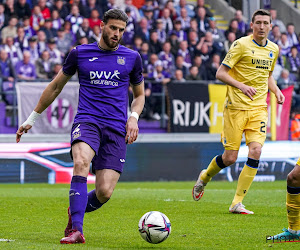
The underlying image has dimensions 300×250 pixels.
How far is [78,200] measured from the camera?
244 inches

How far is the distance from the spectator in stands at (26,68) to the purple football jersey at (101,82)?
32.2ft

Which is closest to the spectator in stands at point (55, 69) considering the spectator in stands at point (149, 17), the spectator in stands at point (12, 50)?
the spectator in stands at point (12, 50)

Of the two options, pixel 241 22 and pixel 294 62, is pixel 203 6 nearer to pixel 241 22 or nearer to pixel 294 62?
→ pixel 241 22

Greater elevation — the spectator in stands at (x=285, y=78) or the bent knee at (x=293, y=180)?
the bent knee at (x=293, y=180)

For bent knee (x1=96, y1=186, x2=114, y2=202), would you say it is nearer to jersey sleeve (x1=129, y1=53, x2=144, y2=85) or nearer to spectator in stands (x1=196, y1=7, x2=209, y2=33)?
jersey sleeve (x1=129, y1=53, x2=144, y2=85)

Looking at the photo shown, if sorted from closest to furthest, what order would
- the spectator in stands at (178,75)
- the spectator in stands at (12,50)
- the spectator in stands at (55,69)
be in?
the spectator in stands at (55,69) → the spectator in stands at (12,50) → the spectator in stands at (178,75)

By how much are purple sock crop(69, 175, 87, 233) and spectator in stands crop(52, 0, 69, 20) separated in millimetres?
13138

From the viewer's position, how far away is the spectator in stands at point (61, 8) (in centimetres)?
1881

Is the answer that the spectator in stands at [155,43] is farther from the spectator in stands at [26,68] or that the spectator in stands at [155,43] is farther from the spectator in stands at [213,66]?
the spectator in stands at [26,68]

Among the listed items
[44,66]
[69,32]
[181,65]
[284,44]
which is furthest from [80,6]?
[284,44]

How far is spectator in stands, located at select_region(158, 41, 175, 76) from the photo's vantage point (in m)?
18.1

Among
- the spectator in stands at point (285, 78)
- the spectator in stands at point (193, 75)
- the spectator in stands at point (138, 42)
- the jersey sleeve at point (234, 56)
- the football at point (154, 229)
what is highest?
the jersey sleeve at point (234, 56)

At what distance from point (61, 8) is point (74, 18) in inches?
22.8

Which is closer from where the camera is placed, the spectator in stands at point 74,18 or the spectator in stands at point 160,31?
the spectator in stands at point 74,18
